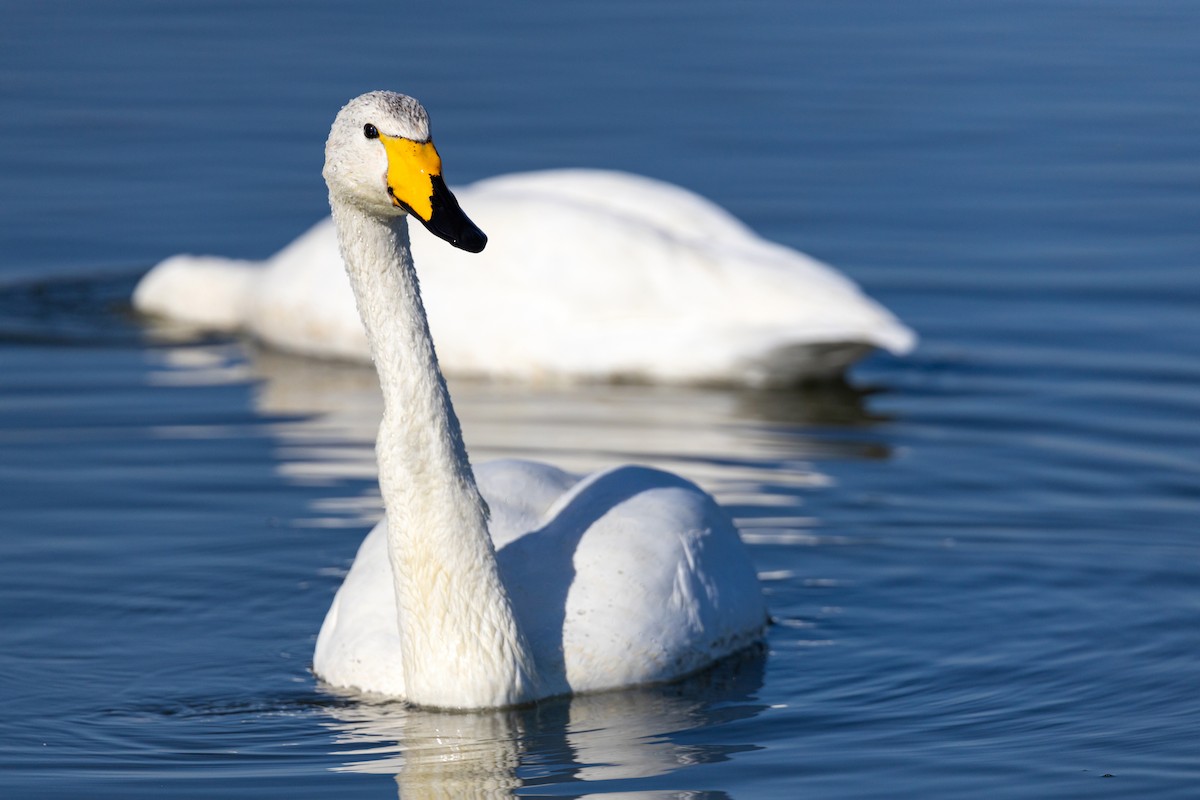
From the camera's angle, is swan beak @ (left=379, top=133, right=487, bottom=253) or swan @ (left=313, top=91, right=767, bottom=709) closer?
swan beak @ (left=379, top=133, right=487, bottom=253)

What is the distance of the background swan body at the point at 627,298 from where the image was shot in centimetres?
1270

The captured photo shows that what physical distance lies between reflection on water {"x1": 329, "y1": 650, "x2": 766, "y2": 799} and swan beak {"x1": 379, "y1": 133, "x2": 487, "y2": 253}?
1.61 m

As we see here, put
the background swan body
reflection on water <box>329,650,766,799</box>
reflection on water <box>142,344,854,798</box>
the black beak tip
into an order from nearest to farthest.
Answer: the black beak tip < reflection on water <box>329,650,766,799</box> < reflection on water <box>142,344,854,798</box> < the background swan body

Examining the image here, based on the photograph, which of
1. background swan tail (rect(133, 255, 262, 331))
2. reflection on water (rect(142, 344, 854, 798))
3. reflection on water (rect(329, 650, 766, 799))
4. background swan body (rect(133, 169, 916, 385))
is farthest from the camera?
background swan tail (rect(133, 255, 262, 331))

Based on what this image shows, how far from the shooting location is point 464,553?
762 cm

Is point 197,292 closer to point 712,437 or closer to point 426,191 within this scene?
point 712,437

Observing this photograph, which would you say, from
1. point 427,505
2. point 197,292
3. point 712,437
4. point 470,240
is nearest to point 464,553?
point 427,505

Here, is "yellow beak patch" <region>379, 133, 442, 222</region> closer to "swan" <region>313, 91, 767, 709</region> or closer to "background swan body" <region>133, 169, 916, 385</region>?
"swan" <region>313, 91, 767, 709</region>

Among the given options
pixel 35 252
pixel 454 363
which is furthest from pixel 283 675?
pixel 35 252

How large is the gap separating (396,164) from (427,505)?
1.16m

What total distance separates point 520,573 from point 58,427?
4524mm

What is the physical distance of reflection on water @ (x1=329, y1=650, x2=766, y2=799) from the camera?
23.8 feet

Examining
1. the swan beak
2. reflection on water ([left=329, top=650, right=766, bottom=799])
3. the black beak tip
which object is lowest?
reflection on water ([left=329, top=650, right=766, bottom=799])

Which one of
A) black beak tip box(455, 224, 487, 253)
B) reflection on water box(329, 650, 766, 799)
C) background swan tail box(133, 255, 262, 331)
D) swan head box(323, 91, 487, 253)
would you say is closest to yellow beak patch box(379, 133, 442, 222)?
swan head box(323, 91, 487, 253)
